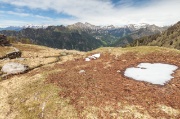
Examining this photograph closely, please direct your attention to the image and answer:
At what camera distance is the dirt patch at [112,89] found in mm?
25641

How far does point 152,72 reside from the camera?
36531 mm

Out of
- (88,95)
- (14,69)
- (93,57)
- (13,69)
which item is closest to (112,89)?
(88,95)

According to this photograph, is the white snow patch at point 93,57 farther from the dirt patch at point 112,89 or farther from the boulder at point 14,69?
the boulder at point 14,69

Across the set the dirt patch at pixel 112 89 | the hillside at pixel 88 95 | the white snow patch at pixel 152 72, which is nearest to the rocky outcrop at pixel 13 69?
the hillside at pixel 88 95

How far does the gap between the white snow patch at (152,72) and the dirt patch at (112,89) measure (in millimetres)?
1243

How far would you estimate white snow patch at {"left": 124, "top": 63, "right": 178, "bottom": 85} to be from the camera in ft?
109

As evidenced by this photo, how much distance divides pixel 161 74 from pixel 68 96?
17046mm

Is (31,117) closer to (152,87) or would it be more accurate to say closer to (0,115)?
(0,115)

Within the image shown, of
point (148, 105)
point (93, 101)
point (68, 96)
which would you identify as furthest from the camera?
point (68, 96)

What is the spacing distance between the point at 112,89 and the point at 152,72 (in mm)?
10302

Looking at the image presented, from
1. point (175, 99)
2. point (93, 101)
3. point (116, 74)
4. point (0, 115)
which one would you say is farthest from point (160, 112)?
point (0, 115)

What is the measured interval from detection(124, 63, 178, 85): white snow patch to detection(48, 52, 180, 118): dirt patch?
1.24 meters

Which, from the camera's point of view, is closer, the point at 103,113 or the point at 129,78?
the point at 103,113

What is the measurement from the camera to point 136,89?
97.8 feet
